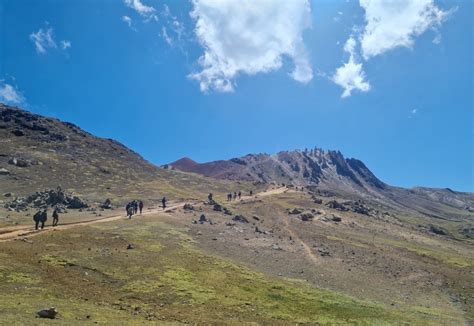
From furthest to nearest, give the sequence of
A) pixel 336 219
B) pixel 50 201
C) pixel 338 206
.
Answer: pixel 338 206
pixel 336 219
pixel 50 201

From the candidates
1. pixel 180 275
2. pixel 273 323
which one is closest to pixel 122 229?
pixel 180 275

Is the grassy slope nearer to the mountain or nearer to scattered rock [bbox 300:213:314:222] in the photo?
scattered rock [bbox 300:213:314:222]

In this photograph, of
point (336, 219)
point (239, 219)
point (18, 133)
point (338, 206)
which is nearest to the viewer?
point (239, 219)

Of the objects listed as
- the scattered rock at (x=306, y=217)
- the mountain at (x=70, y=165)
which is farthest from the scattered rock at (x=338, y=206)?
the mountain at (x=70, y=165)

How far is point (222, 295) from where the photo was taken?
125 feet

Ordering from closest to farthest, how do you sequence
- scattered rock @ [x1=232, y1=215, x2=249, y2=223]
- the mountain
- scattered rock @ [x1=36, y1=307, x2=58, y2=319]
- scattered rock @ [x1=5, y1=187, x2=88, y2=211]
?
scattered rock @ [x1=36, y1=307, x2=58, y2=319] → scattered rock @ [x1=5, y1=187, x2=88, y2=211] → scattered rock @ [x1=232, y1=215, x2=249, y2=223] → the mountain

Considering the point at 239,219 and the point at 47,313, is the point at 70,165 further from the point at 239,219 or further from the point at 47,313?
the point at 47,313

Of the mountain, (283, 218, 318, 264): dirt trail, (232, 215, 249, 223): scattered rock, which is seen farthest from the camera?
the mountain

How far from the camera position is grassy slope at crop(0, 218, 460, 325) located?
2988 cm

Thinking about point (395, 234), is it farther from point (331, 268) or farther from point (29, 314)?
point (29, 314)

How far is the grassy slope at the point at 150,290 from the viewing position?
29.9 metres

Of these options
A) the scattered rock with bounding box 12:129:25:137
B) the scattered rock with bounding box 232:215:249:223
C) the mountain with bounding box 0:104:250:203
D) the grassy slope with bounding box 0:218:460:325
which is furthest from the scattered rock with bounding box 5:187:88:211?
the scattered rock with bounding box 12:129:25:137

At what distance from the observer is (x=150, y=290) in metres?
35.9

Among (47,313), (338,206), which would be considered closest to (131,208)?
(47,313)
